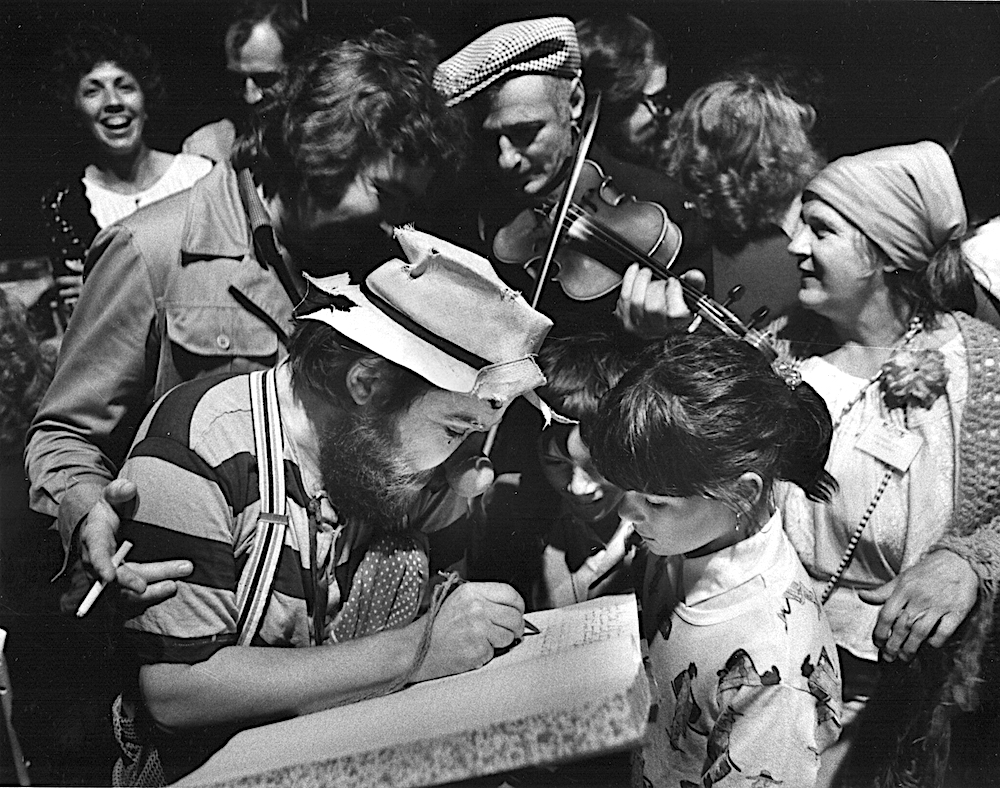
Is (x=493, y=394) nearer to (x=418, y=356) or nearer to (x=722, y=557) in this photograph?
(x=418, y=356)

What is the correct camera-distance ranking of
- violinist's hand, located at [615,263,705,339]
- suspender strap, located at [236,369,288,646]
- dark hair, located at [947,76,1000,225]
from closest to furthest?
suspender strap, located at [236,369,288,646] → violinist's hand, located at [615,263,705,339] → dark hair, located at [947,76,1000,225]

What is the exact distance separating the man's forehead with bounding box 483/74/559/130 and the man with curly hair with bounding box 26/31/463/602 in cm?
12

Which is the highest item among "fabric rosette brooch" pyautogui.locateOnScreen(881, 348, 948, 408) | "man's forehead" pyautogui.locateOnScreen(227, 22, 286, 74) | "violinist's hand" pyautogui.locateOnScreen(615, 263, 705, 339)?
"man's forehead" pyautogui.locateOnScreen(227, 22, 286, 74)

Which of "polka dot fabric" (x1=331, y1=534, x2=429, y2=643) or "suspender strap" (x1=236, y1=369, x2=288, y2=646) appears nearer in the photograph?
"suspender strap" (x1=236, y1=369, x2=288, y2=646)

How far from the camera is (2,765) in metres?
3.20

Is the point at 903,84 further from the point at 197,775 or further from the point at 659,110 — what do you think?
the point at 197,775

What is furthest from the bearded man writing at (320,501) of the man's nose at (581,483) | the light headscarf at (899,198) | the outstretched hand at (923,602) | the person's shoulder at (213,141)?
the outstretched hand at (923,602)

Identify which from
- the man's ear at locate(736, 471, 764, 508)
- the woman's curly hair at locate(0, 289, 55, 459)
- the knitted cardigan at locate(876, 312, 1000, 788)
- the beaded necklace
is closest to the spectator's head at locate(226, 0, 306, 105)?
the woman's curly hair at locate(0, 289, 55, 459)

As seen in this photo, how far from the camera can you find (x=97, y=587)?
3043mm

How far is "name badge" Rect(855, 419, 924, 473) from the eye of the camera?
3.12 meters

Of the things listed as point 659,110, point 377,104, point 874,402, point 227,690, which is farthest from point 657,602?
point 377,104

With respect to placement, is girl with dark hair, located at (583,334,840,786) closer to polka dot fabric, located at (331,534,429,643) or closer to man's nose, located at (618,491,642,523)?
man's nose, located at (618,491,642,523)

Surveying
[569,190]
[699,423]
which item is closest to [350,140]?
[569,190]

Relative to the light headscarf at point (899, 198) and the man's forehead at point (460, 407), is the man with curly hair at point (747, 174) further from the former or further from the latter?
the man's forehead at point (460, 407)
